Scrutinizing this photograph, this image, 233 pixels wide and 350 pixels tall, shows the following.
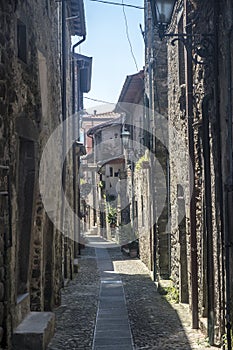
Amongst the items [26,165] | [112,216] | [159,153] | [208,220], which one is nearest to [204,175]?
[208,220]

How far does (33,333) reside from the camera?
6594mm

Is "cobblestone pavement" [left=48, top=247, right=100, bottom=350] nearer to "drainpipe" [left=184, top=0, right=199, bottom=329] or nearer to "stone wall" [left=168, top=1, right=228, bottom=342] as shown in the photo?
"drainpipe" [left=184, top=0, right=199, bottom=329]

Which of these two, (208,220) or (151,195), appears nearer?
(208,220)

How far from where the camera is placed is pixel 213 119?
7.00 meters

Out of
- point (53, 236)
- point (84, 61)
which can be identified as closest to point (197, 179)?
point (53, 236)

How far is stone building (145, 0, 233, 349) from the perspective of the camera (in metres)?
6.16

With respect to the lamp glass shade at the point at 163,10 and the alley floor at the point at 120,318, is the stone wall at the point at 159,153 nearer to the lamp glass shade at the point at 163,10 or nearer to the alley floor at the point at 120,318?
the alley floor at the point at 120,318

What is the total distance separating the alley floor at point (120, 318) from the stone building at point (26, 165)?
1.66 ft

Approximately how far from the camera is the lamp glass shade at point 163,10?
7.20 metres

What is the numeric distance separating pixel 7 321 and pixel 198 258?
357cm

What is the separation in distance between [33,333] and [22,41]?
3904mm

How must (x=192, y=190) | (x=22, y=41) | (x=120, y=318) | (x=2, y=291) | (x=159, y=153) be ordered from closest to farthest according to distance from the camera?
(x=2, y=291), (x=22, y=41), (x=192, y=190), (x=120, y=318), (x=159, y=153)

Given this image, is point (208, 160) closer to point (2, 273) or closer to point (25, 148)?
point (25, 148)

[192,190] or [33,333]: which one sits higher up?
[192,190]
